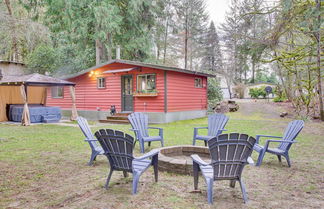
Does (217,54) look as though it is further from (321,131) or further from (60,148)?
(60,148)

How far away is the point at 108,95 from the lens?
13.9 m

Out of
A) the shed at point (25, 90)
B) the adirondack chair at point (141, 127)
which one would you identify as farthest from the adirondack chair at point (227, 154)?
the shed at point (25, 90)

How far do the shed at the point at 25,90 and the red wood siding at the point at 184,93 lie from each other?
5.44m

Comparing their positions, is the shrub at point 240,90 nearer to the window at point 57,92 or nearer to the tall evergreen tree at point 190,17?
Result: the tall evergreen tree at point 190,17

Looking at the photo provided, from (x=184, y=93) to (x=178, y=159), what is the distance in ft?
30.1

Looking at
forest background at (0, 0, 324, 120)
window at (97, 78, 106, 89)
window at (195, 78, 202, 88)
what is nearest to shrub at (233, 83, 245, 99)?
forest background at (0, 0, 324, 120)

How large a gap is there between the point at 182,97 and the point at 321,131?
6556 mm

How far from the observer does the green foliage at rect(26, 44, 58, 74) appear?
60.4ft

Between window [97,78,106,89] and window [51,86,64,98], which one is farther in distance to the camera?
window [51,86,64,98]

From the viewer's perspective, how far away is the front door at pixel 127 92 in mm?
13242

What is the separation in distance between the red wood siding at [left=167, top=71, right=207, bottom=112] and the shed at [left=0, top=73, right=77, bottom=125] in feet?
17.8

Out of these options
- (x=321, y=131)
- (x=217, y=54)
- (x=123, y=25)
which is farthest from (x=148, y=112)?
(x=217, y=54)

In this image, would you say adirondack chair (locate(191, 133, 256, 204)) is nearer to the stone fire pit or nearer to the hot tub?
the stone fire pit

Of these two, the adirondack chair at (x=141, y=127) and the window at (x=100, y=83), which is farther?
the window at (x=100, y=83)
